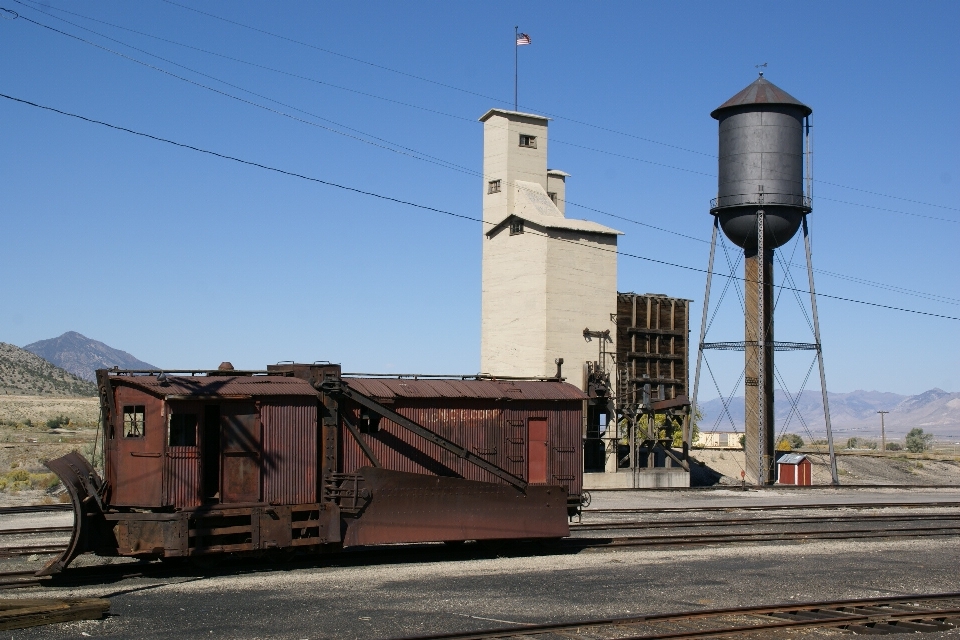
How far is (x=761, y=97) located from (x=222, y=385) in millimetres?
36549

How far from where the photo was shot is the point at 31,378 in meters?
161

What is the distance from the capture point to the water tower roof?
47.6 metres

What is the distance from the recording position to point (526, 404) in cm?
2127

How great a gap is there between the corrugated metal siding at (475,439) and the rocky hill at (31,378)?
5074 inches

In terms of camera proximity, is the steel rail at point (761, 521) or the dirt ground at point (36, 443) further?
the dirt ground at point (36, 443)

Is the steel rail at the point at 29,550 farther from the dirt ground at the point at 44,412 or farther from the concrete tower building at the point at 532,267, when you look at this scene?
the dirt ground at the point at 44,412

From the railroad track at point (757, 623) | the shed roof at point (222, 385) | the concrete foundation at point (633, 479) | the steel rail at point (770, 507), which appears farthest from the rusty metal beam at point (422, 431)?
the concrete foundation at point (633, 479)

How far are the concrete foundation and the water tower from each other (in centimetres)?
504

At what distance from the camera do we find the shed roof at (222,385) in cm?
1711

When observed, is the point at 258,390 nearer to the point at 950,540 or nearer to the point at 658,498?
the point at 950,540

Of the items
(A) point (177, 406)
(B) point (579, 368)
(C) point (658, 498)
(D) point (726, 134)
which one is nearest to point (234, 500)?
(A) point (177, 406)

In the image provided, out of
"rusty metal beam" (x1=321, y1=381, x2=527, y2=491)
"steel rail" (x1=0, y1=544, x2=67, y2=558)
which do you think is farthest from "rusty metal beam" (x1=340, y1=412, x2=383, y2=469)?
"steel rail" (x1=0, y1=544, x2=67, y2=558)

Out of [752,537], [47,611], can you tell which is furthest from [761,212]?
[47,611]

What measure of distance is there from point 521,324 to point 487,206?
6741 millimetres
